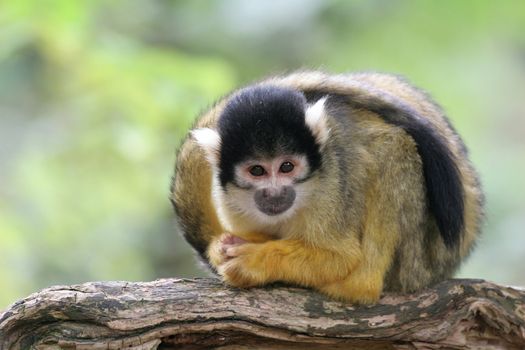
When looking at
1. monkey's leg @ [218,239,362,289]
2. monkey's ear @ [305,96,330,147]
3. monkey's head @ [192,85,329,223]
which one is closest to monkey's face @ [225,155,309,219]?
monkey's head @ [192,85,329,223]

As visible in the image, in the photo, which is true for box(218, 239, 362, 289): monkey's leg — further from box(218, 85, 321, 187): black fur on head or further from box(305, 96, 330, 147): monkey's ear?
box(305, 96, 330, 147): monkey's ear

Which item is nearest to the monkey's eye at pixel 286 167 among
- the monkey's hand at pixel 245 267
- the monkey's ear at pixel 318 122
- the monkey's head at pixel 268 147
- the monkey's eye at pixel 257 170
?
the monkey's head at pixel 268 147

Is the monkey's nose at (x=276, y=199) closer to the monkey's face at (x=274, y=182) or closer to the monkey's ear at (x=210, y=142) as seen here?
the monkey's face at (x=274, y=182)

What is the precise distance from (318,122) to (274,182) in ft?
1.55

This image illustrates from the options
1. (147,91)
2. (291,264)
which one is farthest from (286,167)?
(147,91)

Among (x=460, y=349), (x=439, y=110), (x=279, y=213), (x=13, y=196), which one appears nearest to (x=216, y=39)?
(x=13, y=196)

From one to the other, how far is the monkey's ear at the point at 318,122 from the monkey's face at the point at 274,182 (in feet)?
0.55

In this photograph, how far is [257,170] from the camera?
210 inches

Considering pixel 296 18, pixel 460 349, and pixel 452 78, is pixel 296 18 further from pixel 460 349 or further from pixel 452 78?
pixel 460 349

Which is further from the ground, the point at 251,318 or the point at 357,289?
the point at 357,289

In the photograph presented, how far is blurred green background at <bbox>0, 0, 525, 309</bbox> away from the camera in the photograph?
7844 millimetres

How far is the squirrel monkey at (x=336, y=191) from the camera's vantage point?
5113mm

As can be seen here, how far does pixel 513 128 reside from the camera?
565 inches

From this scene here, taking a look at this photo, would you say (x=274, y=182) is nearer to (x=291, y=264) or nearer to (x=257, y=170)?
(x=257, y=170)
